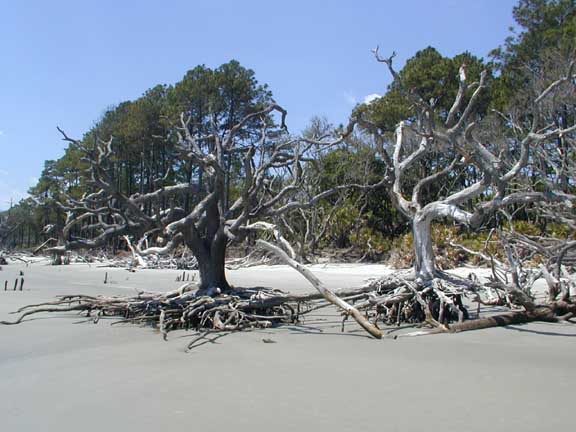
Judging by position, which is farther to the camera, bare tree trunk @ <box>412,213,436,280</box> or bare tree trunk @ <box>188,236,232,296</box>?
bare tree trunk @ <box>188,236,232,296</box>

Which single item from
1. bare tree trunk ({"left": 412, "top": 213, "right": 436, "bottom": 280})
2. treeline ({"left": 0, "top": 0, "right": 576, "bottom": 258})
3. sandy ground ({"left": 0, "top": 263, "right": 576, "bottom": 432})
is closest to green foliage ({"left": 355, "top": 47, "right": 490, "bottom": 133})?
treeline ({"left": 0, "top": 0, "right": 576, "bottom": 258})

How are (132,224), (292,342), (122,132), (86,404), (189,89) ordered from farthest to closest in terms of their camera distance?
(122,132)
(189,89)
(132,224)
(292,342)
(86,404)

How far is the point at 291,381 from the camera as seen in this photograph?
5.75 metres

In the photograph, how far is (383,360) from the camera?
657 centimetres

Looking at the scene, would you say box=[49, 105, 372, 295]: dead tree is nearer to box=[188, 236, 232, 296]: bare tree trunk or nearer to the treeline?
box=[188, 236, 232, 296]: bare tree trunk

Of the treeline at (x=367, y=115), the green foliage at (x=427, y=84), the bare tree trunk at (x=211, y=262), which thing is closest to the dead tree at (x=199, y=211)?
the bare tree trunk at (x=211, y=262)

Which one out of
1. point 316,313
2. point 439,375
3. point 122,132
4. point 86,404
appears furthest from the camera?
point 122,132

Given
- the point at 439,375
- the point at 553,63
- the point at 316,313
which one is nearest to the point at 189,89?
the point at 553,63

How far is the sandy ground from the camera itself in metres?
4.52

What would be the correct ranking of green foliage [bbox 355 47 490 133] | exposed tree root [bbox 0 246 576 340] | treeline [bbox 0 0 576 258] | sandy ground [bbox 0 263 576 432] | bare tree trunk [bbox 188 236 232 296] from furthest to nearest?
green foliage [bbox 355 47 490 133] → treeline [bbox 0 0 576 258] → bare tree trunk [bbox 188 236 232 296] → exposed tree root [bbox 0 246 576 340] → sandy ground [bbox 0 263 576 432]

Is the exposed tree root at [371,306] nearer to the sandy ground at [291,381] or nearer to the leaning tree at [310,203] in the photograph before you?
the leaning tree at [310,203]

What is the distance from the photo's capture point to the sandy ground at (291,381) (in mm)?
4516

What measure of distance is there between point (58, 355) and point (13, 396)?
2034mm

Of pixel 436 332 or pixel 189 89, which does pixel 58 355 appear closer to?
pixel 436 332
